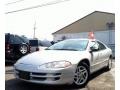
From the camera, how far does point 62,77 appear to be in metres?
4.41

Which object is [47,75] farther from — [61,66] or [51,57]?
[51,57]

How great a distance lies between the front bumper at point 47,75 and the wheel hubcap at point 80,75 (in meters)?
0.29

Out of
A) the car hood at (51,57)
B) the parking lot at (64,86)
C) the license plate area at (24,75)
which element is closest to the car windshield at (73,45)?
the car hood at (51,57)

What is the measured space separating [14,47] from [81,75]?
14.0ft

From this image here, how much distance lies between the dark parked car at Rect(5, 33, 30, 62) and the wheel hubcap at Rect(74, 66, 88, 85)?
162 inches

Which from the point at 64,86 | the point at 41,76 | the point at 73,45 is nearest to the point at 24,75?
the point at 41,76

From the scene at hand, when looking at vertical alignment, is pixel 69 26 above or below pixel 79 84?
above

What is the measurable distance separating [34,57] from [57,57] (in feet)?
1.66

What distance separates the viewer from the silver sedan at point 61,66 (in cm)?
437

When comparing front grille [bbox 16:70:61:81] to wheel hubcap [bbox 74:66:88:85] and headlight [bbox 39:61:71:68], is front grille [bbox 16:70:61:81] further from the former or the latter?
wheel hubcap [bbox 74:66:88:85]

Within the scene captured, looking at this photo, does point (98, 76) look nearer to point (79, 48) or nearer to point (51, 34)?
point (79, 48)

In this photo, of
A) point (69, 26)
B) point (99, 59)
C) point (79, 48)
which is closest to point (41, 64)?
point (79, 48)

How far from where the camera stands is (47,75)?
→ 4340 millimetres

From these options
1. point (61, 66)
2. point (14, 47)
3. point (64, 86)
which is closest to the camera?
point (61, 66)
